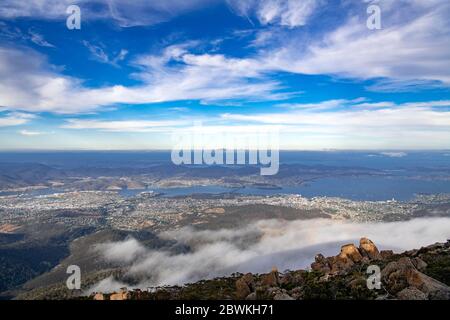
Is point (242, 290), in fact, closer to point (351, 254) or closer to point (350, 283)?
point (350, 283)

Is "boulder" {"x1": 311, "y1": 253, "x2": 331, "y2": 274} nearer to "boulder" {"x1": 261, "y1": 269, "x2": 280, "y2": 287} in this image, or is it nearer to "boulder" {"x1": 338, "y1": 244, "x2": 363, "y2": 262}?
"boulder" {"x1": 338, "y1": 244, "x2": 363, "y2": 262}

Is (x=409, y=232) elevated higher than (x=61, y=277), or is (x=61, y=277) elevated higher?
(x=409, y=232)

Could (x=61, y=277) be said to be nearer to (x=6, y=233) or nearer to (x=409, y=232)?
(x=6, y=233)

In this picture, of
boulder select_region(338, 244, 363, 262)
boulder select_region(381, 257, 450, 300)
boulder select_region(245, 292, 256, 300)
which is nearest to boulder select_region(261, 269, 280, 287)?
boulder select_region(245, 292, 256, 300)

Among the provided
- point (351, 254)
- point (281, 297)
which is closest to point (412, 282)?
point (281, 297)

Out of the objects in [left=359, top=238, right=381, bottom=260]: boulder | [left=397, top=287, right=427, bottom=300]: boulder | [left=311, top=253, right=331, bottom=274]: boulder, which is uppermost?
[left=397, top=287, right=427, bottom=300]: boulder

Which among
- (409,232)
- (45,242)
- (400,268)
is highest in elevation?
(400,268)

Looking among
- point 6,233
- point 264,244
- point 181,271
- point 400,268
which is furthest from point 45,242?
point 400,268
